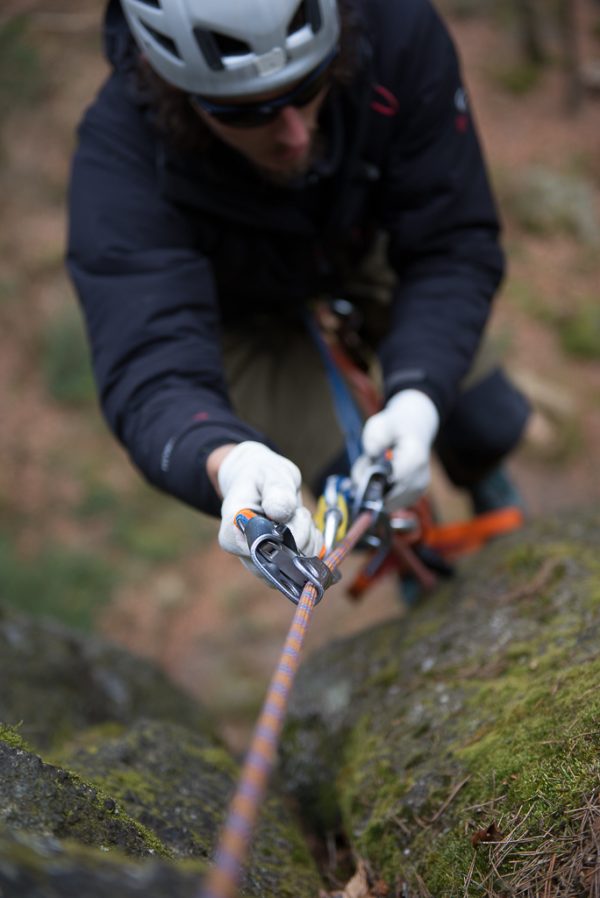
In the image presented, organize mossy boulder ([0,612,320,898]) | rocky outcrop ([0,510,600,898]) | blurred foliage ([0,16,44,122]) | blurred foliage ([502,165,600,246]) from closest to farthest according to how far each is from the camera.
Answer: mossy boulder ([0,612,320,898]) → rocky outcrop ([0,510,600,898]) → blurred foliage ([0,16,44,122]) → blurred foliage ([502,165,600,246])

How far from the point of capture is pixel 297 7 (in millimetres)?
2150

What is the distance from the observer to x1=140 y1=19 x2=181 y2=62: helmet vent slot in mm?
2152

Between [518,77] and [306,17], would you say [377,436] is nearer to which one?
[306,17]

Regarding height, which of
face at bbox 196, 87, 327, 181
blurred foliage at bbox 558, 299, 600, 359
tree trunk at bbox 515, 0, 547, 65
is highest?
face at bbox 196, 87, 327, 181

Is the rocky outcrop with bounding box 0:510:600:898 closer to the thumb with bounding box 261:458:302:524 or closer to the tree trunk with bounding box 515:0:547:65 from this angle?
the thumb with bounding box 261:458:302:524

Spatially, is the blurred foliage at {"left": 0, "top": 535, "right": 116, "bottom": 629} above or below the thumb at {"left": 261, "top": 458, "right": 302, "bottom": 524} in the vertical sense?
below

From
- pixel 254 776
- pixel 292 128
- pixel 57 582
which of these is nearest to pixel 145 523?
pixel 57 582

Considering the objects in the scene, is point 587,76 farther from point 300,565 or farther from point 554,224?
point 300,565

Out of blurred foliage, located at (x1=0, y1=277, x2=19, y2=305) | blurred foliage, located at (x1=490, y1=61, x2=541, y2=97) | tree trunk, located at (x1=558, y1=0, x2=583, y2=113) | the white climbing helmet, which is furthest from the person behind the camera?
blurred foliage, located at (x1=490, y1=61, x2=541, y2=97)

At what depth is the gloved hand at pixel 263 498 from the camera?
5.52 feet

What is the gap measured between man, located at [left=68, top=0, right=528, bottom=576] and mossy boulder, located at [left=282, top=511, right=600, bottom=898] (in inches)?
16.6

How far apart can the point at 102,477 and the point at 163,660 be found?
174cm

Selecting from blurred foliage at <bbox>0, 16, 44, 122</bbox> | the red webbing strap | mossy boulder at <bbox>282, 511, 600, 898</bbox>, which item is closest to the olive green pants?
mossy boulder at <bbox>282, 511, 600, 898</bbox>

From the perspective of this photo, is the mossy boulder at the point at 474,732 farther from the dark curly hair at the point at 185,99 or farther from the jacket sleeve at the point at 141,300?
the dark curly hair at the point at 185,99
